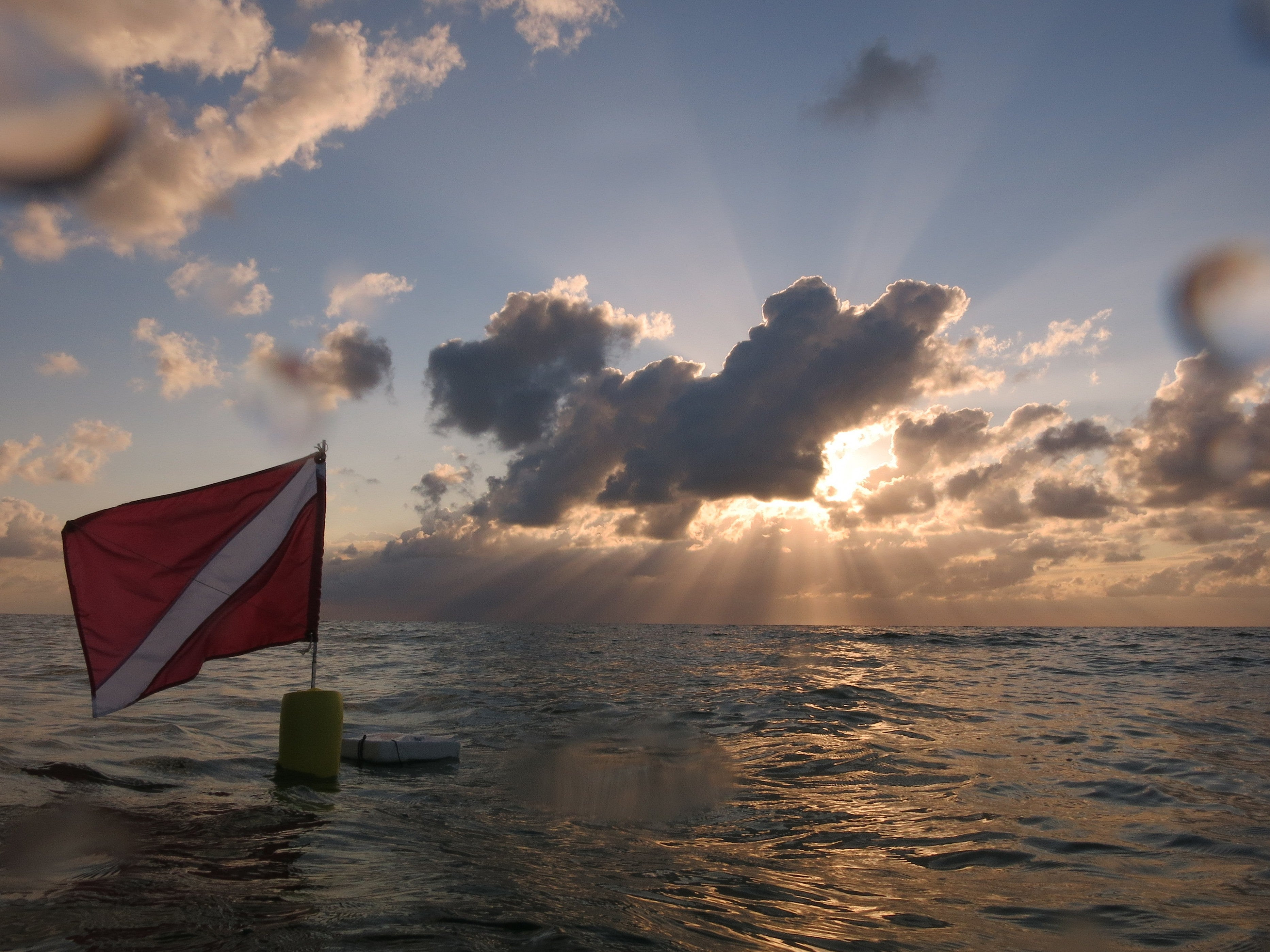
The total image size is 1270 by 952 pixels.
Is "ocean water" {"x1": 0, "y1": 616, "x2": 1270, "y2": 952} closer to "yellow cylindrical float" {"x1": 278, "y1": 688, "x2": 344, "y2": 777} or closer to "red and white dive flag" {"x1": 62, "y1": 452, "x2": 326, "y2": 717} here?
"yellow cylindrical float" {"x1": 278, "y1": 688, "x2": 344, "y2": 777}

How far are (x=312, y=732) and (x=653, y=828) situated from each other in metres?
5.05

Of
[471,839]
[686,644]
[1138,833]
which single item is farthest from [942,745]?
[686,644]

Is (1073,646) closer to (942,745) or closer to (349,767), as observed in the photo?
(942,745)

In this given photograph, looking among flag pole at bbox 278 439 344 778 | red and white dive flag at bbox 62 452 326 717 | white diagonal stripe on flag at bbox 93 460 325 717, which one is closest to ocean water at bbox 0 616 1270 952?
flag pole at bbox 278 439 344 778

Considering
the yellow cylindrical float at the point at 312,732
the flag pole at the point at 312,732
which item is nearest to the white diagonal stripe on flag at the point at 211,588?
the flag pole at the point at 312,732

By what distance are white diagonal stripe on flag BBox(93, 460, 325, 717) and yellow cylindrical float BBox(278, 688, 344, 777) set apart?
2.19 metres

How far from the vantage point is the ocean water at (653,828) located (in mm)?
5812

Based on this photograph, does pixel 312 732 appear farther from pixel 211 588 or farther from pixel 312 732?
pixel 211 588

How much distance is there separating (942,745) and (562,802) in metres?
8.14

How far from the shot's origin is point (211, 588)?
29.2ft

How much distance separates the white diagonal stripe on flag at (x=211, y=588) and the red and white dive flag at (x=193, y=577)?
0.04 ft

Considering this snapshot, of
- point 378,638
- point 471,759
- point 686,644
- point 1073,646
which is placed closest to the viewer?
point 471,759

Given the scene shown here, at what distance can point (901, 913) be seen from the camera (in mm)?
6438

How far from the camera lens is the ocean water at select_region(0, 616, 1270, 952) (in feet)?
19.1
